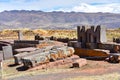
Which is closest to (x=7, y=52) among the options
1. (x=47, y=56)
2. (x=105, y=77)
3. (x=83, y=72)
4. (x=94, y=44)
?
(x=47, y=56)

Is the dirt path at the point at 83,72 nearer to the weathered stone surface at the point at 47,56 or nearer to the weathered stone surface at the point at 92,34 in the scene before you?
the weathered stone surface at the point at 47,56

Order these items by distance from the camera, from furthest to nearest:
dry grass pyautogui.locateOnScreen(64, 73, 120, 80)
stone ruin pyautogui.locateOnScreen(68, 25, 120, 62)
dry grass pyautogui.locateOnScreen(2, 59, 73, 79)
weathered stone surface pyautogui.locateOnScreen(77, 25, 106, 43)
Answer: weathered stone surface pyautogui.locateOnScreen(77, 25, 106, 43), stone ruin pyautogui.locateOnScreen(68, 25, 120, 62), dry grass pyautogui.locateOnScreen(2, 59, 73, 79), dry grass pyautogui.locateOnScreen(64, 73, 120, 80)

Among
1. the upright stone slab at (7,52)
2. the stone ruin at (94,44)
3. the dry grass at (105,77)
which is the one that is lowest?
the dry grass at (105,77)

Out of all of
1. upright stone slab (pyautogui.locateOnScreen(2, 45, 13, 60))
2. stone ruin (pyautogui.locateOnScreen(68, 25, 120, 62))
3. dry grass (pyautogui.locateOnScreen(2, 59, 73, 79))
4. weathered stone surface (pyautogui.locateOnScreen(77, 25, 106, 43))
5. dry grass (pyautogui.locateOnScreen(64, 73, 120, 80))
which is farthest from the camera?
upright stone slab (pyautogui.locateOnScreen(2, 45, 13, 60))

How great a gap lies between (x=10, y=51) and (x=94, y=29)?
8.03 meters

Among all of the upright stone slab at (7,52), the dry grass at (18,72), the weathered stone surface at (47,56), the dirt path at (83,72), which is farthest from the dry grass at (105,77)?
the upright stone slab at (7,52)

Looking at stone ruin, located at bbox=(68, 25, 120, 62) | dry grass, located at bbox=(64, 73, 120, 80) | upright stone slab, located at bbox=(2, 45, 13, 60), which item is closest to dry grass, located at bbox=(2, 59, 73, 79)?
dry grass, located at bbox=(64, 73, 120, 80)

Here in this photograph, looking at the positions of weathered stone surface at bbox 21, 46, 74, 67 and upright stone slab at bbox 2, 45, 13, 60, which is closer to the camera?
weathered stone surface at bbox 21, 46, 74, 67

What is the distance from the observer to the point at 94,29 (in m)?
27.6

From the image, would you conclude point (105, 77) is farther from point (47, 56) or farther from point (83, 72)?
point (47, 56)

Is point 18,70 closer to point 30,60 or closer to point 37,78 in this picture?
point 30,60

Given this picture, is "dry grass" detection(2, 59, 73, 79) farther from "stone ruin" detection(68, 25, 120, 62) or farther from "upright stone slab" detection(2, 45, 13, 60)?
"stone ruin" detection(68, 25, 120, 62)

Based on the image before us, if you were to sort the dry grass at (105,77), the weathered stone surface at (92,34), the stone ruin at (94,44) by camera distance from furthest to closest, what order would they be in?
1. the weathered stone surface at (92,34)
2. the stone ruin at (94,44)
3. the dry grass at (105,77)

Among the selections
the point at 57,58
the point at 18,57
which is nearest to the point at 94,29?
the point at 57,58
